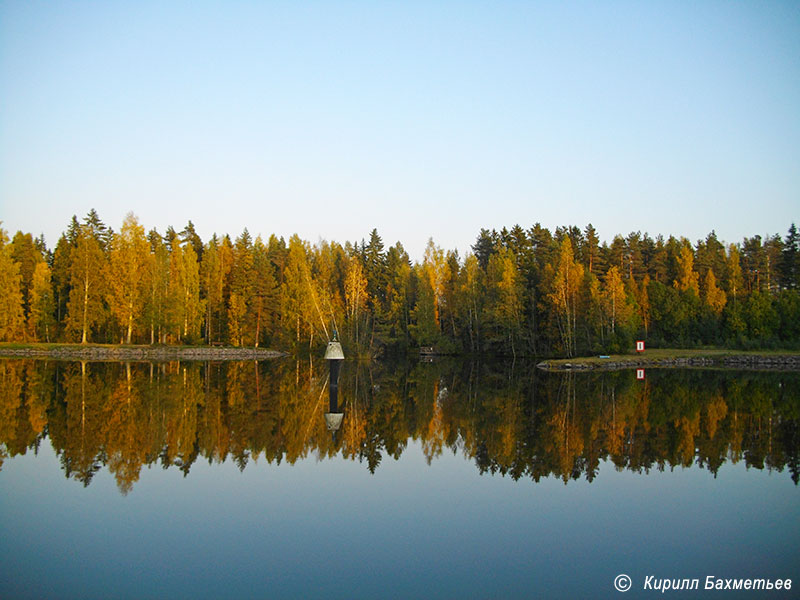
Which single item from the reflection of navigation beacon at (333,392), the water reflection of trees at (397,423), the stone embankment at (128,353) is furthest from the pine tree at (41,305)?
the reflection of navigation beacon at (333,392)

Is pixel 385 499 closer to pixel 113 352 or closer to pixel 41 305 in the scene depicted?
pixel 113 352

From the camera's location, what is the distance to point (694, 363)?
161ft

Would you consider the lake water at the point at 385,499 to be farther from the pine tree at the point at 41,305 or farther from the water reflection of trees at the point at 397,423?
the pine tree at the point at 41,305

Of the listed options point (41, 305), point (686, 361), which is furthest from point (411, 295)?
point (41, 305)

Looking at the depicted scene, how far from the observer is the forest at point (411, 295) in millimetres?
51375

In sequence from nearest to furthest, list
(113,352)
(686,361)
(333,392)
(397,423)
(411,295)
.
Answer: (397,423)
(333,392)
(113,352)
(686,361)
(411,295)

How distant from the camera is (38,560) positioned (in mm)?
7262

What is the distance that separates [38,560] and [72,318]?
49858 millimetres

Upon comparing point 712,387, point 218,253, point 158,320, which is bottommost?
point 712,387

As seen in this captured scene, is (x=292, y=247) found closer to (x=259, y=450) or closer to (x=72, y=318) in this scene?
(x=72, y=318)

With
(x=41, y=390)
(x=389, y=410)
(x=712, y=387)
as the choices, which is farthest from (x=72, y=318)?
(x=712, y=387)

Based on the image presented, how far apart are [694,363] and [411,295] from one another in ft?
102

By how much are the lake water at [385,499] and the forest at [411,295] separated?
3279 cm

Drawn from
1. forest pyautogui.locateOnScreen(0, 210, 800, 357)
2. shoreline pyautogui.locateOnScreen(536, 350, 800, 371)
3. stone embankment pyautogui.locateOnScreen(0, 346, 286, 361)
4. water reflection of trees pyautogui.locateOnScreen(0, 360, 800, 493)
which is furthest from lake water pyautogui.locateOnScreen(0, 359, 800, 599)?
forest pyautogui.locateOnScreen(0, 210, 800, 357)
